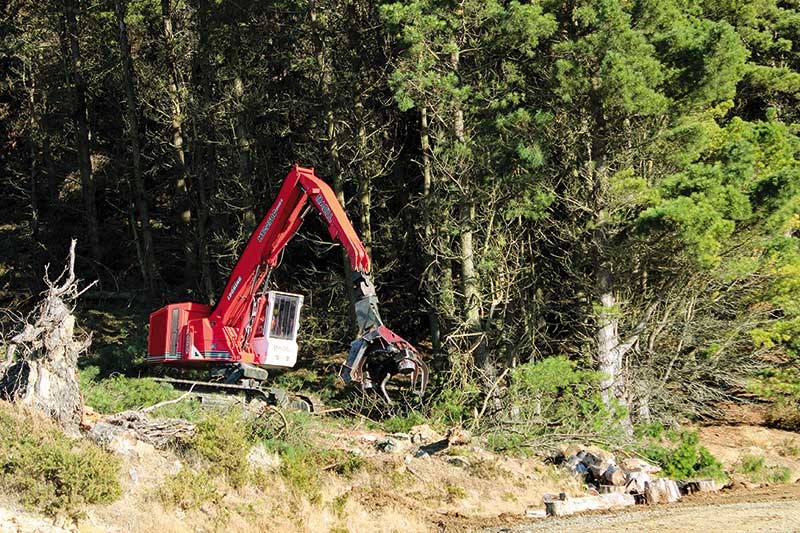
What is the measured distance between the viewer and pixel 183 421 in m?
15.6

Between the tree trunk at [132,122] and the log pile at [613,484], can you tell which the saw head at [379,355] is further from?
the tree trunk at [132,122]

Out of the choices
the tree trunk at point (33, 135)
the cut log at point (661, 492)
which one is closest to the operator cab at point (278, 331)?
the cut log at point (661, 492)

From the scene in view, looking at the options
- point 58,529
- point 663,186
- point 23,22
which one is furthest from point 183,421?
point 23,22

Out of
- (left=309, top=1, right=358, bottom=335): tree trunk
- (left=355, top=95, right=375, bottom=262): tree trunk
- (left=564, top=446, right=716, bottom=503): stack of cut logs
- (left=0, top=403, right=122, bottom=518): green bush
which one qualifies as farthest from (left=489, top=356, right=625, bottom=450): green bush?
(left=0, top=403, right=122, bottom=518): green bush

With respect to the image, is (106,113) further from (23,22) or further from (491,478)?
(491,478)

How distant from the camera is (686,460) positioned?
1958cm

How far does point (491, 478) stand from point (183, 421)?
5195mm

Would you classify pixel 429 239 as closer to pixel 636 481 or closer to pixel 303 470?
pixel 636 481

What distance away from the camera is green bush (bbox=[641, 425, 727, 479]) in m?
19.4

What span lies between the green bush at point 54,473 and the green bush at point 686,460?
10.9 m

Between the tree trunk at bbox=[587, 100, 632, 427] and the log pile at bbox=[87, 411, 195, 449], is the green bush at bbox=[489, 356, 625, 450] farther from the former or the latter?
the log pile at bbox=[87, 411, 195, 449]

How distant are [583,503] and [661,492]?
1810mm

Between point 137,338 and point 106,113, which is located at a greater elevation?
point 106,113

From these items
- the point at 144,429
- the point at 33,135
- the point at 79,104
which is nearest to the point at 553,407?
the point at 144,429
